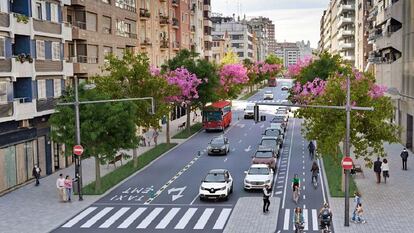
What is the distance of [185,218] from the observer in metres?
30.6

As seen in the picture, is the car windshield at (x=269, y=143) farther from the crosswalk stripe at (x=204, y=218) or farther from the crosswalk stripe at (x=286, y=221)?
the crosswalk stripe at (x=204, y=218)

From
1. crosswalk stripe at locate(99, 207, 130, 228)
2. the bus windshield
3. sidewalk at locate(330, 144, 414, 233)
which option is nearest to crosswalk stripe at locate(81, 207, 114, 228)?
crosswalk stripe at locate(99, 207, 130, 228)

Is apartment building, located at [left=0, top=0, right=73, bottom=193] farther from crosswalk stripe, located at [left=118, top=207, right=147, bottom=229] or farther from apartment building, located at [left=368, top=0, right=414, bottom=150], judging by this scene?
apartment building, located at [left=368, top=0, right=414, bottom=150]

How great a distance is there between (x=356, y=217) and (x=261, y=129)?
44.2m

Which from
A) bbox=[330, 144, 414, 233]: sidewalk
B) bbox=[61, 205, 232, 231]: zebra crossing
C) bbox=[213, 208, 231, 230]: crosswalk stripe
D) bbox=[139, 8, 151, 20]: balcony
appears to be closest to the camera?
bbox=[330, 144, 414, 233]: sidewalk

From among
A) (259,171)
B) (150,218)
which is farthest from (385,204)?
(150,218)

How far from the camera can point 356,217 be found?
95.5ft

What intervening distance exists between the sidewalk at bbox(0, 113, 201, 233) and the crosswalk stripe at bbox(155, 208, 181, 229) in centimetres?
519

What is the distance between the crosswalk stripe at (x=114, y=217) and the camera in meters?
29.5

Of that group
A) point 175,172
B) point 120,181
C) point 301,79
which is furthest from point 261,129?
point 120,181

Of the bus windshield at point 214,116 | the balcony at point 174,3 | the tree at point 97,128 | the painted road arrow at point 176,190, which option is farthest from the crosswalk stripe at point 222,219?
the balcony at point 174,3

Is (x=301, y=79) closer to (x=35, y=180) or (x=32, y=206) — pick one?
(x=35, y=180)

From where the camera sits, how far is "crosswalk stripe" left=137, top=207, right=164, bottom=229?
96.0ft

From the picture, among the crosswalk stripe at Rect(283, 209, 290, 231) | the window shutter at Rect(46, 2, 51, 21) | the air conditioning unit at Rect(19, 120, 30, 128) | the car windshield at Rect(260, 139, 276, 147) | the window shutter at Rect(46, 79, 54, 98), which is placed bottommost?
the crosswalk stripe at Rect(283, 209, 290, 231)
